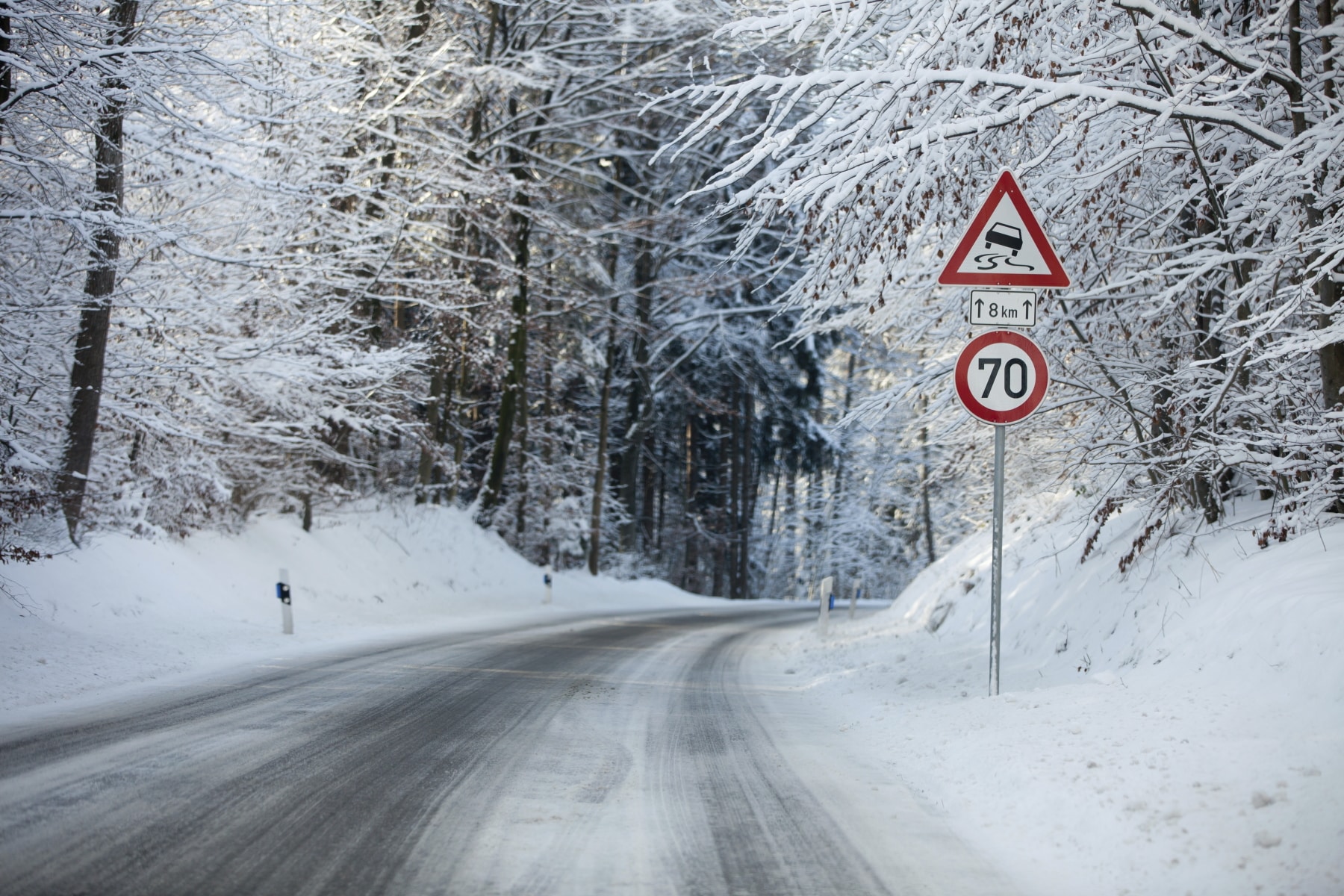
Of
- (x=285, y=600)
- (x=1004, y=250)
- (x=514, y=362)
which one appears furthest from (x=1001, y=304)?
(x=514, y=362)

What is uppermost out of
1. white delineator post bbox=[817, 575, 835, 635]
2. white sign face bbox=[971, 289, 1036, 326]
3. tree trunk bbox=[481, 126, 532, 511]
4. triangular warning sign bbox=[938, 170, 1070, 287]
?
tree trunk bbox=[481, 126, 532, 511]

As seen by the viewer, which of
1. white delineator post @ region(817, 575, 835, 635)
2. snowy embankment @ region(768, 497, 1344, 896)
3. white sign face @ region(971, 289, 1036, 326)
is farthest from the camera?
white delineator post @ region(817, 575, 835, 635)

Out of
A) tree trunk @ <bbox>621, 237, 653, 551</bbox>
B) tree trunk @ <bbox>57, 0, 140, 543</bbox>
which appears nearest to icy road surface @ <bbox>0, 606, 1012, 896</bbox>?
tree trunk @ <bbox>57, 0, 140, 543</bbox>

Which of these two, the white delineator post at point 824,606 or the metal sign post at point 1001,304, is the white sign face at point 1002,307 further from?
the white delineator post at point 824,606

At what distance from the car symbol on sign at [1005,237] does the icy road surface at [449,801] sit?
332cm

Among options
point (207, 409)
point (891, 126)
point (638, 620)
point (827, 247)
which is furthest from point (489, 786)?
point (638, 620)

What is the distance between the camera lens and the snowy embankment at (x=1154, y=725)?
12.3 ft

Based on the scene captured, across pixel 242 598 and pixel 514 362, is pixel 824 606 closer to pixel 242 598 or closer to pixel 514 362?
pixel 242 598

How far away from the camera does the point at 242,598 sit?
1285 cm

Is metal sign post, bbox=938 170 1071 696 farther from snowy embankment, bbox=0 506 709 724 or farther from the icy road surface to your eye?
snowy embankment, bbox=0 506 709 724

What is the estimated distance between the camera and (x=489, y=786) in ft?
16.2

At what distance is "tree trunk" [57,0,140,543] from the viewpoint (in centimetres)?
1054

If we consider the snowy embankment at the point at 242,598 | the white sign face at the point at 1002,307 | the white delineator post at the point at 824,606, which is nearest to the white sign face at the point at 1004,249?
the white sign face at the point at 1002,307

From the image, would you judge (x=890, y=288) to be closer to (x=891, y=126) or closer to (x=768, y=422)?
(x=891, y=126)
